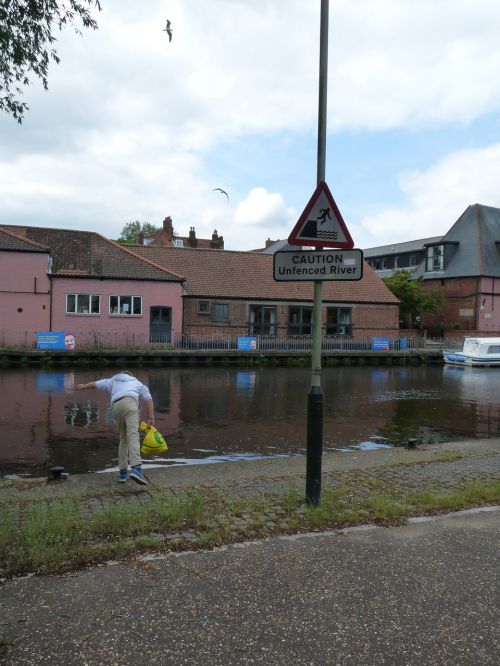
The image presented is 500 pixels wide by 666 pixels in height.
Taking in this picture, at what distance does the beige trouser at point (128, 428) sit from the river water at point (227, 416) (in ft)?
6.62

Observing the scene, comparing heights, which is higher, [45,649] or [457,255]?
[457,255]

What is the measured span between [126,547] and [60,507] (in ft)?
4.57

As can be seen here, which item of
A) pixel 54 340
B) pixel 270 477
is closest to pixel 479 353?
pixel 54 340

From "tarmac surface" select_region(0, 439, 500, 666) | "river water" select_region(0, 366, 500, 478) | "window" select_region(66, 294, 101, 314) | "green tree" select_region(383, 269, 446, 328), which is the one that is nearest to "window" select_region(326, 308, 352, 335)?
"green tree" select_region(383, 269, 446, 328)

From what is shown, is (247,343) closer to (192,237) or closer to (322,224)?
(192,237)

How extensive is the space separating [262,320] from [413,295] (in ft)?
49.4

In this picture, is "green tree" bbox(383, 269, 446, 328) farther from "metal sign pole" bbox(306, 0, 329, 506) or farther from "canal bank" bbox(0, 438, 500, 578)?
"metal sign pole" bbox(306, 0, 329, 506)

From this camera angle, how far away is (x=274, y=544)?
4703mm

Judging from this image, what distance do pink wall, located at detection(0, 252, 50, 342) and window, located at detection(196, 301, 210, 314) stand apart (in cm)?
995

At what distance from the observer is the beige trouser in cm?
714

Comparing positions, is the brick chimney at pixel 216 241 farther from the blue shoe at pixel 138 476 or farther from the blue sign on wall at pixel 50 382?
the blue shoe at pixel 138 476

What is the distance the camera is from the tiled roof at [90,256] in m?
35.1

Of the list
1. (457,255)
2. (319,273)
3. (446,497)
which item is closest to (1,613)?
(319,273)

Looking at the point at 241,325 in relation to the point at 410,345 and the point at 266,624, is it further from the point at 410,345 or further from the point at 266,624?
the point at 266,624
